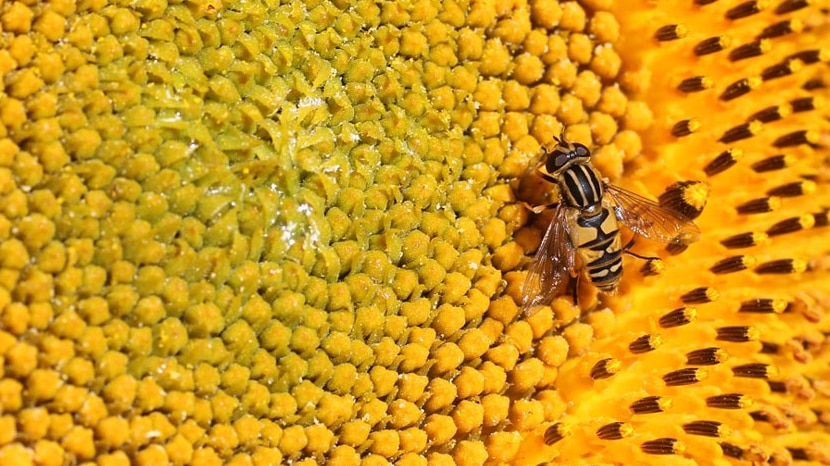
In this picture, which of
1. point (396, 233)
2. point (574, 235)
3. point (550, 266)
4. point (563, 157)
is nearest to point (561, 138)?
point (563, 157)

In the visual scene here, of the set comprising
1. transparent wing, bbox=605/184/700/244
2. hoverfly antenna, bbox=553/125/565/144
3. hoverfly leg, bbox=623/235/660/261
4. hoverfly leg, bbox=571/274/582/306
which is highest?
hoverfly antenna, bbox=553/125/565/144

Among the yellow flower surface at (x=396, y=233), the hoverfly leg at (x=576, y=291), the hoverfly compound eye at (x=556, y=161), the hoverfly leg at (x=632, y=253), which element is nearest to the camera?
the yellow flower surface at (x=396, y=233)

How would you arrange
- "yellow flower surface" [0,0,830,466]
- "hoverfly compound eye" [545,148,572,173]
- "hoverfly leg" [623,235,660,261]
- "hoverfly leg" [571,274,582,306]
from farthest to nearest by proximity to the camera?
"hoverfly leg" [623,235,660,261], "hoverfly leg" [571,274,582,306], "hoverfly compound eye" [545,148,572,173], "yellow flower surface" [0,0,830,466]

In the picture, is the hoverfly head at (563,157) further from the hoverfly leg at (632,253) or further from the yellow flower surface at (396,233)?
the hoverfly leg at (632,253)

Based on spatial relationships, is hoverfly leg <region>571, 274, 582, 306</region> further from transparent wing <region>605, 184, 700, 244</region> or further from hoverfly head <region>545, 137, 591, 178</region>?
hoverfly head <region>545, 137, 591, 178</region>

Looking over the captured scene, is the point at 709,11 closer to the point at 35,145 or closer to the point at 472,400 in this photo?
the point at 472,400

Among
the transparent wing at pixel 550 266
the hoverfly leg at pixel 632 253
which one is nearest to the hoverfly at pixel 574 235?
the transparent wing at pixel 550 266

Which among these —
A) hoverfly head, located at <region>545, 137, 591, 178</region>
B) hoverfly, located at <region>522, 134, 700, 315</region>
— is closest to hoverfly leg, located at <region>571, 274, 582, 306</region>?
hoverfly, located at <region>522, 134, 700, 315</region>

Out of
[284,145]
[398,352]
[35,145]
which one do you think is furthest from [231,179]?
[398,352]
